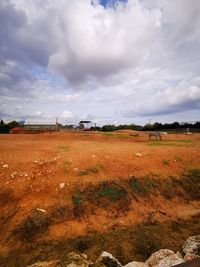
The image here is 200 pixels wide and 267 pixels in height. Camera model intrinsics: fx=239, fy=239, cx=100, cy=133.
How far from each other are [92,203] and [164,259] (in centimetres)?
347

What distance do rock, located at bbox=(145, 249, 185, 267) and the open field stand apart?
0.79 meters

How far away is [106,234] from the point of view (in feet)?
23.4

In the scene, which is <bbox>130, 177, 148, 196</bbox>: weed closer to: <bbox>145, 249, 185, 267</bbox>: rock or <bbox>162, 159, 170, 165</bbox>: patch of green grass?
<bbox>162, 159, 170, 165</bbox>: patch of green grass

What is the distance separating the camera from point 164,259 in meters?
5.18

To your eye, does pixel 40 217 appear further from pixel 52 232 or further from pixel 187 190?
pixel 187 190

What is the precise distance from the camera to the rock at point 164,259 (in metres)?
Answer: 5.07

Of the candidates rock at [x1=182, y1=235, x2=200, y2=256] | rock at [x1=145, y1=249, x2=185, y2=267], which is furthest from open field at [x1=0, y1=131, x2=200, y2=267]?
rock at [x1=145, y1=249, x2=185, y2=267]

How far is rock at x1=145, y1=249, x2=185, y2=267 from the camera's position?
5.07m

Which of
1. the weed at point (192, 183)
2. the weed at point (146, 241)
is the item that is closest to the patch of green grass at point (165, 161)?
the weed at point (192, 183)

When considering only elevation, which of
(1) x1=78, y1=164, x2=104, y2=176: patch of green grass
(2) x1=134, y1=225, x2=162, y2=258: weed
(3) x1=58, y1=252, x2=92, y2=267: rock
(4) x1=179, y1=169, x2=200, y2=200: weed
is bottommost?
(2) x1=134, y1=225, x2=162, y2=258: weed

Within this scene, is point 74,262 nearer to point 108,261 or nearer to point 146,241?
point 108,261

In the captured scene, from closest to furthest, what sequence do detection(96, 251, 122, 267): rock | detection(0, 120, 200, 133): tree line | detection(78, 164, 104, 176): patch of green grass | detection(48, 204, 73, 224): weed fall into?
1. detection(96, 251, 122, 267): rock
2. detection(48, 204, 73, 224): weed
3. detection(78, 164, 104, 176): patch of green grass
4. detection(0, 120, 200, 133): tree line

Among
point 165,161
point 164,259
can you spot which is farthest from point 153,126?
point 164,259

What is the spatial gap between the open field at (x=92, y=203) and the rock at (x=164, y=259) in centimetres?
79
